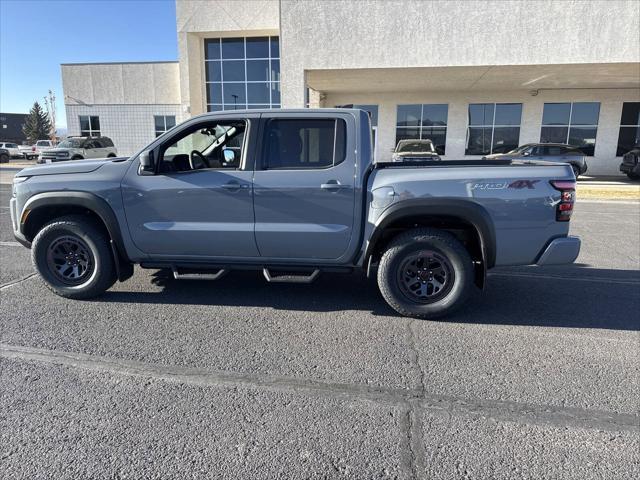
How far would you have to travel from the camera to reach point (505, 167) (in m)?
3.91

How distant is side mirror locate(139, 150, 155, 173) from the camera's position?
4137 millimetres

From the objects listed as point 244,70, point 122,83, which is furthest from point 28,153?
point 244,70

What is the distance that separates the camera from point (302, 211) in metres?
4.09

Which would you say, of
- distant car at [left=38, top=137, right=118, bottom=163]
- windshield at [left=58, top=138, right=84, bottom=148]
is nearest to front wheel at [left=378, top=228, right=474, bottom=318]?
distant car at [left=38, top=137, right=118, bottom=163]

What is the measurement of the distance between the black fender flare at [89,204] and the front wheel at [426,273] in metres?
2.70

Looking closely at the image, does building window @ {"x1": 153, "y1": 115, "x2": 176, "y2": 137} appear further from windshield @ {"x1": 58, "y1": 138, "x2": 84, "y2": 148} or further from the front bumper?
the front bumper

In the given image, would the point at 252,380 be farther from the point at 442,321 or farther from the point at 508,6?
the point at 508,6

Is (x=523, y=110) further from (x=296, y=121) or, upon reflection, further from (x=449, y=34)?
(x=296, y=121)

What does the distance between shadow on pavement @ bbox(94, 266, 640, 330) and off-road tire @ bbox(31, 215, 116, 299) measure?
10.0 inches

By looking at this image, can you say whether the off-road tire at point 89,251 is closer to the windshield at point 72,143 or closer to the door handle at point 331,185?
the door handle at point 331,185

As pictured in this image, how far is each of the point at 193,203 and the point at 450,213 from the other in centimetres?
245

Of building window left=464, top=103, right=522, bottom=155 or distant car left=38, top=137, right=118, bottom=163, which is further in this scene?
building window left=464, top=103, right=522, bottom=155

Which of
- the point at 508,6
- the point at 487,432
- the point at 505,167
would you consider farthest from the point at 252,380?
the point at 508,6

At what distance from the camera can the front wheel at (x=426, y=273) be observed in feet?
13.1
